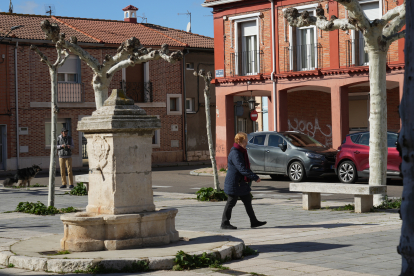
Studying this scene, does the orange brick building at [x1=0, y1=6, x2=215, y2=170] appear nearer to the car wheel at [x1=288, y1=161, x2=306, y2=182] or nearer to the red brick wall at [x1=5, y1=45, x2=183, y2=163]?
the red brick wall at [x1=5, y1=45, x2=183, y2=163]

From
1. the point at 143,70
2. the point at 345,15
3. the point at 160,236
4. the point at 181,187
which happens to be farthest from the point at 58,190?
the point at 143,70

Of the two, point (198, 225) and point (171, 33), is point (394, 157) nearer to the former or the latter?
point (198, 225)

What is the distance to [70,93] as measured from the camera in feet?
115

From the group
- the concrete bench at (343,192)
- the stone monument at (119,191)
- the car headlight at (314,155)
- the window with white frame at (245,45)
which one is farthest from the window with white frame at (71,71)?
the stone monument at (119,191)

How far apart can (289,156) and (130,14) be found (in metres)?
25.3

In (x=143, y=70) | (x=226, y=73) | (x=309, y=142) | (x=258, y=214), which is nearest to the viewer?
(x=258, y=214)

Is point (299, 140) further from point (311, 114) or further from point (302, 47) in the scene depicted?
point (311, 114)

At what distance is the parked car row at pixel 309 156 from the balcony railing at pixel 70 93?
15.4 meters

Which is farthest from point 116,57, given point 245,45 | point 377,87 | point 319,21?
point 245,45

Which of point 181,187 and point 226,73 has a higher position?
point 226,73

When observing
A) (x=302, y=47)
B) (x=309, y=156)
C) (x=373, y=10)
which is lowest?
(x=309, y=156)

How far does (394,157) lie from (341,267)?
39.8ft

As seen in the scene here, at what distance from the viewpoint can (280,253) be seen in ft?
25.6

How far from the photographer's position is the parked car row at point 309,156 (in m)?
19.2
